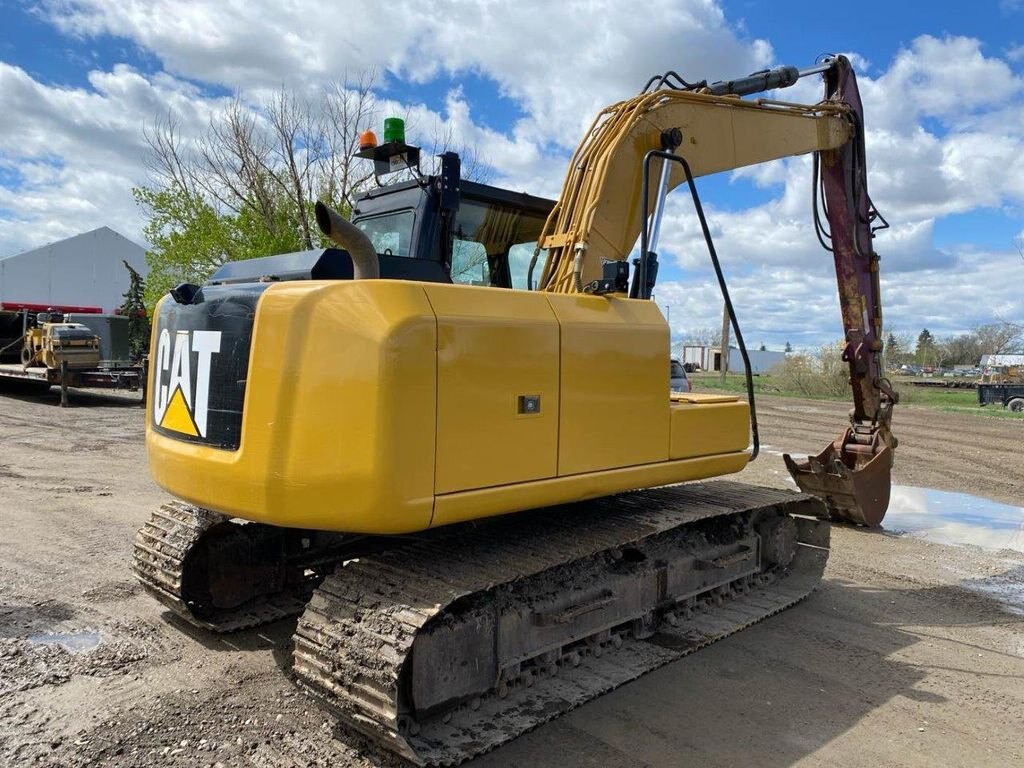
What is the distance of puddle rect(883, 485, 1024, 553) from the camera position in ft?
24.4

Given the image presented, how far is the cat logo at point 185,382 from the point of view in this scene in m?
3.46

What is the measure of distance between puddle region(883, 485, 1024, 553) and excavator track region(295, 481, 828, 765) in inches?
115

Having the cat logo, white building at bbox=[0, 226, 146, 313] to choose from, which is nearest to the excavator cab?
the cat logo

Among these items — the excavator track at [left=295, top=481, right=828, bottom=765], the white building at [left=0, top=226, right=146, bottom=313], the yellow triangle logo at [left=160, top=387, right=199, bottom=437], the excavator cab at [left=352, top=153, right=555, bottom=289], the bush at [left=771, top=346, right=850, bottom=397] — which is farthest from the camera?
the white building at [left=0, top=226, right=146, bottom=313]

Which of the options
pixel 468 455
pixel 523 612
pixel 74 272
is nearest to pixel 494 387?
pixel 468 455

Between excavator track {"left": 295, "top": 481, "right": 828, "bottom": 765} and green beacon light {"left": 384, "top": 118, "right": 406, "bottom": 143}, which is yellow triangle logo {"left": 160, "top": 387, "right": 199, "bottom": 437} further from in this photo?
green beacon light {"left": 384, "top": 118, "right": 406, "bottom": 143}

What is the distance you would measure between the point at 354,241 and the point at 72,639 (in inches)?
118

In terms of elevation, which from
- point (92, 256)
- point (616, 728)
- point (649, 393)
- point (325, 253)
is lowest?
point (616, 728)

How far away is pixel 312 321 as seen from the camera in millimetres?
3100

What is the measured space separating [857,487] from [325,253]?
18.5 feet

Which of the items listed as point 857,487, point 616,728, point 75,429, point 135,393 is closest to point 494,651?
point 616,728

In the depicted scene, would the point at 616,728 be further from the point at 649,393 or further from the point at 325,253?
the point at 325,253

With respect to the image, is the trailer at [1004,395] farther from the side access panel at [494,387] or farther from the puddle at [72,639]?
the puddle at [72,639]

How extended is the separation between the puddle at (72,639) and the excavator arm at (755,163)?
317 centimetres
